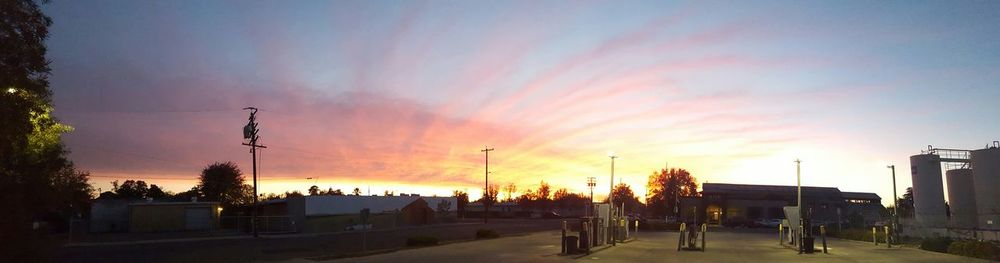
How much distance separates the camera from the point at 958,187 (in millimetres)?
57719

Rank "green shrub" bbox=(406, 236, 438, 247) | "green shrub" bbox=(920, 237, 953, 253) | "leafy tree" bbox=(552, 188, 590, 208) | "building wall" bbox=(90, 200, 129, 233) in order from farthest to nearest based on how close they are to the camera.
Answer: "leafy tree" bbox=(552, 188, 590, 208) → "building wall" bbox=(90, 200, 129, 233) → "green shrub" bbox=(406, 236, 438, 247) → "green shrub" bbox=(920, 237, 953, 253)

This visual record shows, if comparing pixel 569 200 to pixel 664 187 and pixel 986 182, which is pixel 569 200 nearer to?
pixel 664 187

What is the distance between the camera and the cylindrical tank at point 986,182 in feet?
163

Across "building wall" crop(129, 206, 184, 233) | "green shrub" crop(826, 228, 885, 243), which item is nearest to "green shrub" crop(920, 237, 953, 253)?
"green shrub" crop(826, 228, 885, 243)

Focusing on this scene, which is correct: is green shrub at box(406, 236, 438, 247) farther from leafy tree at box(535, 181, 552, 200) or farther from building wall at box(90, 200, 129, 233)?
leafy tree at box(535, 181, 552, 200)

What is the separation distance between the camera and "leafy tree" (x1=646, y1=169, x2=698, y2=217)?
132m

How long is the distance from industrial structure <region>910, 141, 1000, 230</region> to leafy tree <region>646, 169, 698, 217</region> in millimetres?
70108

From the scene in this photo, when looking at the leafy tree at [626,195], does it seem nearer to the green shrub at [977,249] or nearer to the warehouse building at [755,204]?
the warehouse building at [755,204]

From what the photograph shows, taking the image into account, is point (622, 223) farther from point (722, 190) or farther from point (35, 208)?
point (722, 190)

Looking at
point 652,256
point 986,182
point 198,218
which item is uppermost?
point 986,182

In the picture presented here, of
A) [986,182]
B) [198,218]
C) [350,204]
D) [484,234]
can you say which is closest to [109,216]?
[198,218]

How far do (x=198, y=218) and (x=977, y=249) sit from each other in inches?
2806

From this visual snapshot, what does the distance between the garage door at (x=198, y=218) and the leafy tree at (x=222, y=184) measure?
3476cm

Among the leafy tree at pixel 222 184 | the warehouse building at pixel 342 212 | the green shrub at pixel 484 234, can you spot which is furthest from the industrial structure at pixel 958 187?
the leafy tree at pixel 222 184
